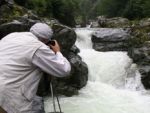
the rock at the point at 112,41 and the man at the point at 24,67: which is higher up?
the man at the point at 24,67

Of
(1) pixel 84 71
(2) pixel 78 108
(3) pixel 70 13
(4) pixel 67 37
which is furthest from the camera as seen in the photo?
(3) pixel 70 13

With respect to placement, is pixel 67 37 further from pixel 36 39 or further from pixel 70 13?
pixel 70 13

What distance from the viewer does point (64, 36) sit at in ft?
45.2

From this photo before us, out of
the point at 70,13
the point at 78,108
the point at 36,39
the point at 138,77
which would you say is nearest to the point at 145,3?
the point at 70,13

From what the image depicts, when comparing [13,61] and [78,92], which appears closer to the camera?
[13,61]

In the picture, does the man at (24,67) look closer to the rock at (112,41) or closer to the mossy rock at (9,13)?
the mossy rock at (9,13)

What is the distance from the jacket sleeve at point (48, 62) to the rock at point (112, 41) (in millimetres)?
16227

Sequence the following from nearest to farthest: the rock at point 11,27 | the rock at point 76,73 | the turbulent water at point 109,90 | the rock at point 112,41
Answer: the turbulent water at point 109,90, the rock at point 11,27, the rock at point 76,73, the rock at point 112,41

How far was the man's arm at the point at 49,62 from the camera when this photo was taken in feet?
12.2

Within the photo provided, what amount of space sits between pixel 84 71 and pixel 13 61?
36.6ft

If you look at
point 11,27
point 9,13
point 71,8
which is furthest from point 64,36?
point 71,8

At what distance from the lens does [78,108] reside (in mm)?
12164

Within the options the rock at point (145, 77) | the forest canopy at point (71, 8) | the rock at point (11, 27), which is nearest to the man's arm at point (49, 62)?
the rock at point (11, 27)

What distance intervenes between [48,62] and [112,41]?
16.6 meters
